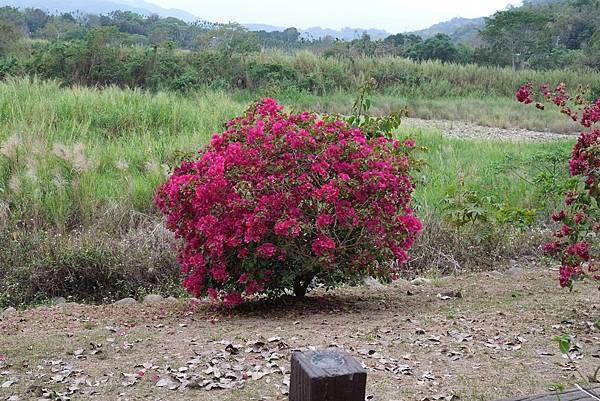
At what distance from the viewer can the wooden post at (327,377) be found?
1.83 m

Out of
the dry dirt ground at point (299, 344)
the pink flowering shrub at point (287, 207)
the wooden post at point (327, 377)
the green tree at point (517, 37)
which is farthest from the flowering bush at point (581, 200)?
the green tree at point (517, 37)

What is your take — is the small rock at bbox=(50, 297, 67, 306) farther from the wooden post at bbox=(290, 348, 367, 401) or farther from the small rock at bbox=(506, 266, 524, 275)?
the wooden post at bbox=(290, 348, 367, 401)

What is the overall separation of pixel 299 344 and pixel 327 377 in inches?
85.4

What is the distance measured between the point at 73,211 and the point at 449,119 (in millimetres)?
15436

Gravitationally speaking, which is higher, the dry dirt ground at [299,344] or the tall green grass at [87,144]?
the tall green grass at [87,144]

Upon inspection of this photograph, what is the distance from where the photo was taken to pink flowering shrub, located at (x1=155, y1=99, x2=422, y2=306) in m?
4.49

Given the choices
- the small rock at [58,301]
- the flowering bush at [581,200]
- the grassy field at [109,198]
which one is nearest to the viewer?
the flowering bush at [581,200]

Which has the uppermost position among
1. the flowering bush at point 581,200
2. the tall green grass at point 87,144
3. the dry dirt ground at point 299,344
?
the flowering bush at point 581,200

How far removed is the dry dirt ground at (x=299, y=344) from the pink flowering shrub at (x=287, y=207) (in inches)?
12.6

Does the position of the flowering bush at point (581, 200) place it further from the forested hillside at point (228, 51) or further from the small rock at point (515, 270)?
the forested hillside at point (228, 51)

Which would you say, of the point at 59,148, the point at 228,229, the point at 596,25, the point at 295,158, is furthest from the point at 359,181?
the point at 596,25

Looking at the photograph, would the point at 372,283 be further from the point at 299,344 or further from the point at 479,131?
the point at 479,131

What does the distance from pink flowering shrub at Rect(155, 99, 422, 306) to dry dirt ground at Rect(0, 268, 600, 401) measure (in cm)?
32

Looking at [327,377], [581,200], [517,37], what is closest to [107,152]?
[581,200]
